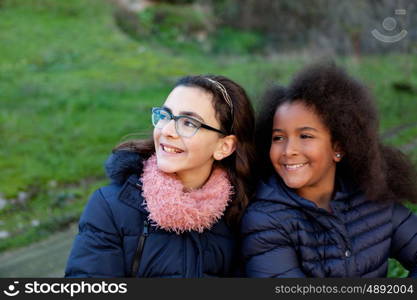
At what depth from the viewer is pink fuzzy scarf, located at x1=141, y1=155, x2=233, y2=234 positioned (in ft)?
6.92

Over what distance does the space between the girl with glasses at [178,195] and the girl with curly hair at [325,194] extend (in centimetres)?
13

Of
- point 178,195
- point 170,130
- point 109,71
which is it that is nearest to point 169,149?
point 170,130

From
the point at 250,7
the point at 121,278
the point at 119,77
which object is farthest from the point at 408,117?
the point at 250,7

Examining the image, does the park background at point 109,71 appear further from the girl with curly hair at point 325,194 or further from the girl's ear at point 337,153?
the girl's ear at point 337,153

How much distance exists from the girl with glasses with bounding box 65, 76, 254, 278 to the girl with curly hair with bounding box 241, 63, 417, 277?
0.13m

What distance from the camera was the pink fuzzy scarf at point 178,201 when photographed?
2109 mm

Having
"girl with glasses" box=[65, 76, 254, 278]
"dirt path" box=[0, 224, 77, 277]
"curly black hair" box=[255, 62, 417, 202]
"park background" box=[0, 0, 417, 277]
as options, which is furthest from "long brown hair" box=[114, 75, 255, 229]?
"dirt path" box=[0, 224, 77, 277]

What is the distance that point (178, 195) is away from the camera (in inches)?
84.8

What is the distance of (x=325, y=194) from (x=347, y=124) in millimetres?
377

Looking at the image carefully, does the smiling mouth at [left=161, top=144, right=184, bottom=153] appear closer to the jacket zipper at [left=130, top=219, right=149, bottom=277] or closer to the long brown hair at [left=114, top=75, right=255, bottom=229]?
the long brown hair at [left=114, top=75, right=255, bottom=229]

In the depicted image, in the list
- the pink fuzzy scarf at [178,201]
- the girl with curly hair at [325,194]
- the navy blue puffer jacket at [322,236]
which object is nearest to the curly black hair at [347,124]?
the girl with curly hair at [325,194]

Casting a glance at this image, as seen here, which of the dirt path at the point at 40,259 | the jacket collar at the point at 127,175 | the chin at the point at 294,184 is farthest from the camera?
the dirt path at the point at 40,259

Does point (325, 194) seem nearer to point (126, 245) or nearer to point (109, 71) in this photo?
point (126, 245)

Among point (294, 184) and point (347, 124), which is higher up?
point (347, 124)
